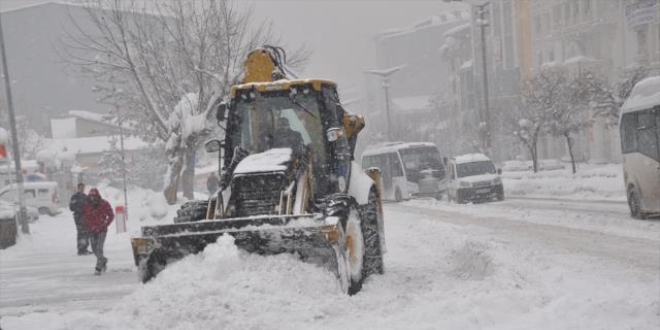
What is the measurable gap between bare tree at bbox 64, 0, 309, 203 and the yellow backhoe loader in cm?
1234

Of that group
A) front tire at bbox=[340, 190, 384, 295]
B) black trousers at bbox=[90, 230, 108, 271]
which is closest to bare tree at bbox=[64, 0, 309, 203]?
black trousers at bbox=[90, 230, 108, 271]

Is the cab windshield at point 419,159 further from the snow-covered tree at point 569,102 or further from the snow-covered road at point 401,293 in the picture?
the snow-covered road at point 401,293

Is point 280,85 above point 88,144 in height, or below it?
below

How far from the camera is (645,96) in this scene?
644 inches

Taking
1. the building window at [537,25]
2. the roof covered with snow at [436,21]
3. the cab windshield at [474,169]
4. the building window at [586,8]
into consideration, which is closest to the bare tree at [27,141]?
the building window at [537,25]

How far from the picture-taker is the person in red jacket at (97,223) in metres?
14.7

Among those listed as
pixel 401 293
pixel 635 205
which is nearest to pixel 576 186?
pixel 635 205

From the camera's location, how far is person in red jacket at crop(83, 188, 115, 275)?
14742 mm

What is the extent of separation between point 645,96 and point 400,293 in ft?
32.0

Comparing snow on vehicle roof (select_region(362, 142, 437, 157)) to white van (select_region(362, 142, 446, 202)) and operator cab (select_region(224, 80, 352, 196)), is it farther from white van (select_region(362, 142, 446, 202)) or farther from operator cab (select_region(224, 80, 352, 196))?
operator cab (select_region(224, 80, 352, 196))

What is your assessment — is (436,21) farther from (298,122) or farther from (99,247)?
(298,122)

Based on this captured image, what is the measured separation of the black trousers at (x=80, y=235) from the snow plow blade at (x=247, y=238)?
27.0ft

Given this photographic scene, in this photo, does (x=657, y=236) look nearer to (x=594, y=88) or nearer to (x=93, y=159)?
(x=594, y=88)

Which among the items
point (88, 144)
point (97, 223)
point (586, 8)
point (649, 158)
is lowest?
point (97, 223)
